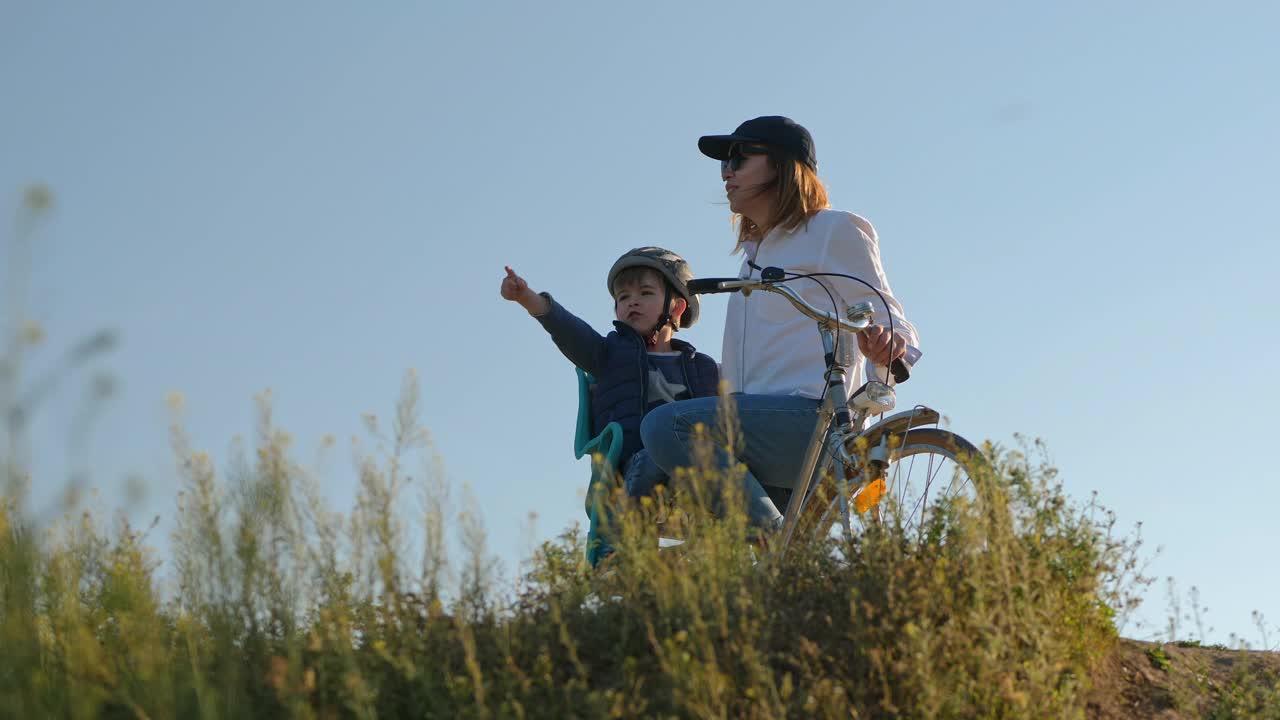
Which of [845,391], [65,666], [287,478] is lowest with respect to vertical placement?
[65,666]

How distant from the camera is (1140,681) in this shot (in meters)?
4.96

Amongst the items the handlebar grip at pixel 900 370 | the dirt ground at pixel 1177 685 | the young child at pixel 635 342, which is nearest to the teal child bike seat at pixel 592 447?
the young child at pixel 635 342

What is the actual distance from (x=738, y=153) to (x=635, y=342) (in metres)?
1.72

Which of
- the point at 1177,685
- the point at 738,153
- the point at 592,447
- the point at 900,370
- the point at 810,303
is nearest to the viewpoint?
the point at 1177,685

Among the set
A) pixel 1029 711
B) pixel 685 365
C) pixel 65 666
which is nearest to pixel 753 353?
pixel 685 365

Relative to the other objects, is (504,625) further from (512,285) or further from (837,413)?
(512,285)

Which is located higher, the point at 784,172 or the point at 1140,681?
the point at 784,172

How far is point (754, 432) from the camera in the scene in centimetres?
526

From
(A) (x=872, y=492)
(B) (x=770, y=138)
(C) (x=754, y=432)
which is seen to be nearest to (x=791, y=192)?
(B) (x=770, y=138)

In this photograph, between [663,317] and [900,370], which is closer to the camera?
[900,370]

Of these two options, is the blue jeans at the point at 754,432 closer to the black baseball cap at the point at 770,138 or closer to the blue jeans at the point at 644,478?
the blue jeans at the point at 644,478

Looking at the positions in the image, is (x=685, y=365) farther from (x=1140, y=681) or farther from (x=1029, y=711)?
(x=1029, y=711)

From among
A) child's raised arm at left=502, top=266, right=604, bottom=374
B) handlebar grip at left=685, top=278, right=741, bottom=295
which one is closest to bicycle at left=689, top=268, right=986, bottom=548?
handlebar grip at left=685, top=278, right=741, bottom=295

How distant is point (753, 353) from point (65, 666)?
3.06m
